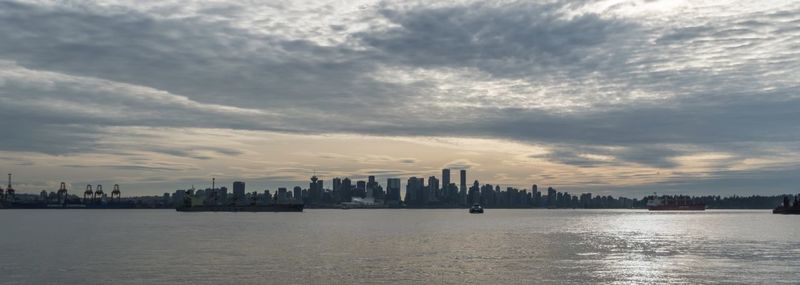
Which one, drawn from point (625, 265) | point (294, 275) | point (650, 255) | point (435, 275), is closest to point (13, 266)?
point (294, 275)

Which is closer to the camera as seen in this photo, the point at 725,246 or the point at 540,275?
the point at 540,275

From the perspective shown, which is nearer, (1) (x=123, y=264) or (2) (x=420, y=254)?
(1) (x=123, y=264)

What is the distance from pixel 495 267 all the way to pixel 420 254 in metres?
18.8

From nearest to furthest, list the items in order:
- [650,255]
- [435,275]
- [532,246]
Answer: [435,275], [650,255], [532,246]

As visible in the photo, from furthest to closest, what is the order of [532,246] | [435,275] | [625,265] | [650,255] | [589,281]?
[532,246] → [650,255] → [625,265] → [435,275] → [589,281]

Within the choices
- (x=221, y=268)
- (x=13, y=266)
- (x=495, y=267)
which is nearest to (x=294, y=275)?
(x=221, y=268)

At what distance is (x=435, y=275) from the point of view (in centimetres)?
6606

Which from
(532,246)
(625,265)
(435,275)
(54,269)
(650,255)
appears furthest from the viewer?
(532,246)

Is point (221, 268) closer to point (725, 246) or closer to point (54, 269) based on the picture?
point (54, 269)

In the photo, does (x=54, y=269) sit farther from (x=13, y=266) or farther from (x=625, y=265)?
(x=625, y=265)

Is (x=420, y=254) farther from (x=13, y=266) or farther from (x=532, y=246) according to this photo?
(x=13, y=266)

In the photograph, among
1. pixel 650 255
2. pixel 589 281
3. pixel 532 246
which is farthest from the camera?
pixel 532 246

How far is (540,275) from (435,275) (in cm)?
919

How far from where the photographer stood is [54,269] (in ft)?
232
